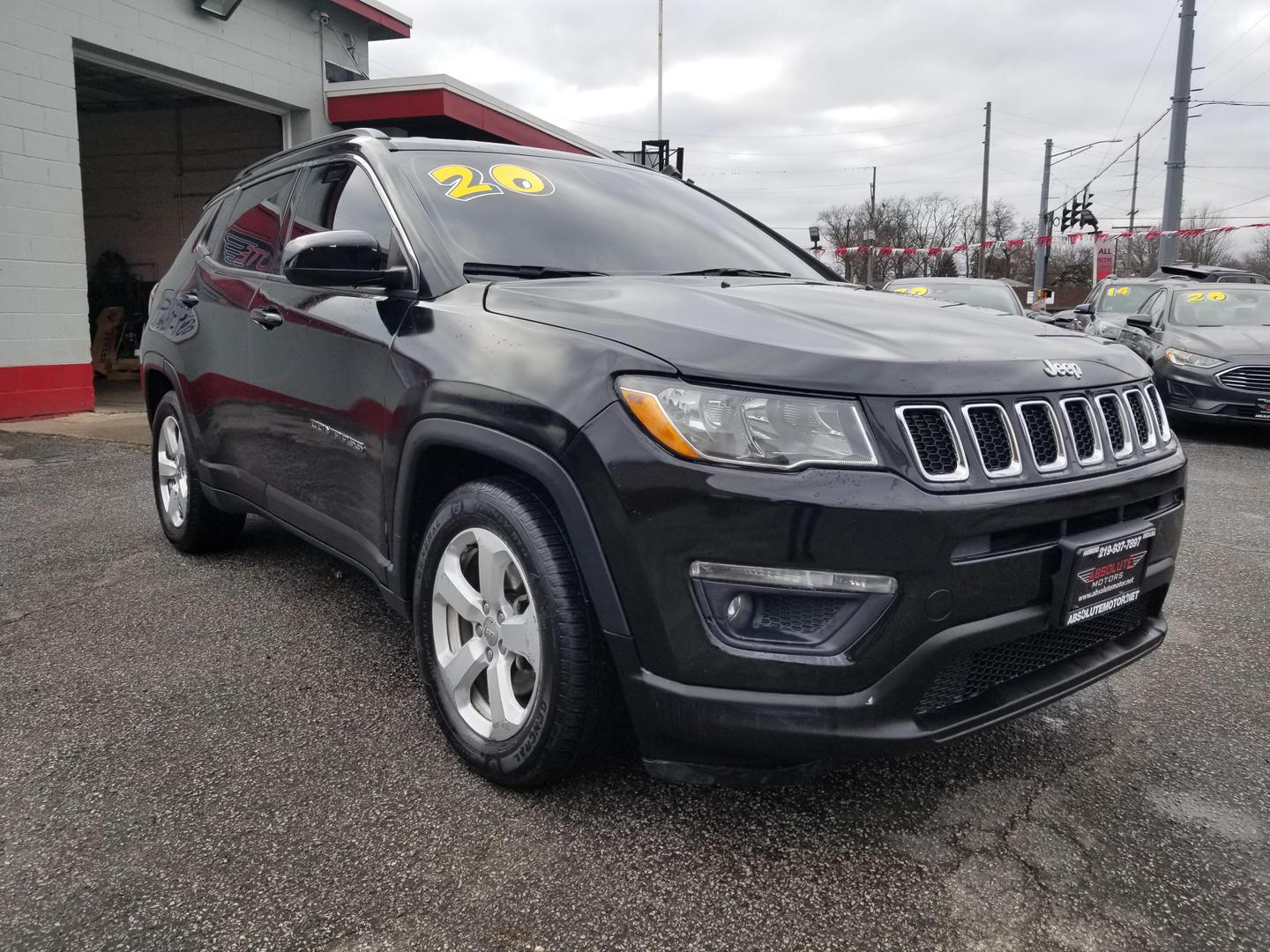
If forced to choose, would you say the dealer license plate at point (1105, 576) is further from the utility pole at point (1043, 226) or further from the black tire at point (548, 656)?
the utility pole at point (1043, 226)

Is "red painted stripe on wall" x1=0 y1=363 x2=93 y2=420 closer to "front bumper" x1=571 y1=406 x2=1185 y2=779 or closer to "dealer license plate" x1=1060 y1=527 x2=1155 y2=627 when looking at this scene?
"front bumper" x1=571 y1=406 x2=1185 y2=779

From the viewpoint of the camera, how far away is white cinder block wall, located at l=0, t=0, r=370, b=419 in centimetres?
894

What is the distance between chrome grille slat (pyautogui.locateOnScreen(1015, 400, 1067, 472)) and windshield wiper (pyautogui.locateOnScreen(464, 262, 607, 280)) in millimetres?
1229

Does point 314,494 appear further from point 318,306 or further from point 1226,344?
point 1226,344

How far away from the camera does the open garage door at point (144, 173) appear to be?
1620 cm

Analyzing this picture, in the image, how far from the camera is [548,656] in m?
2.09

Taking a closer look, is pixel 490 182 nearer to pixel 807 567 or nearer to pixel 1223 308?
pixel 807 567

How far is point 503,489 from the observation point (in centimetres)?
225

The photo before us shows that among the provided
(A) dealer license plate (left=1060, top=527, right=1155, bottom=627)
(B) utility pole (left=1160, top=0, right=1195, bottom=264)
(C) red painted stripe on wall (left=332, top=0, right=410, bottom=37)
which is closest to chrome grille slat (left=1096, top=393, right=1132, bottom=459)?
(A) dealer license plate (left=1060, top=527, right=1155, bottom=627)

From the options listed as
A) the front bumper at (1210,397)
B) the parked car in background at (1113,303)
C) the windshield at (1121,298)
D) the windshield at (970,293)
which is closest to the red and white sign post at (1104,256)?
the parked car in background at (1113,303)

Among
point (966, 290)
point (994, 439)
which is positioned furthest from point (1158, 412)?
point (966, 290)

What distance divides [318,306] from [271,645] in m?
1.20

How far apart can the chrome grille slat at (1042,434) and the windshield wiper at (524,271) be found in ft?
4.03

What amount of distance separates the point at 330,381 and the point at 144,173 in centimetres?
1754
